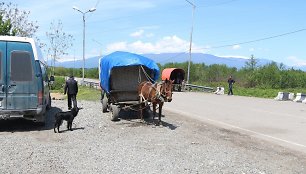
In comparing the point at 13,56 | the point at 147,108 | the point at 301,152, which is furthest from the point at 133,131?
the point at 301,152

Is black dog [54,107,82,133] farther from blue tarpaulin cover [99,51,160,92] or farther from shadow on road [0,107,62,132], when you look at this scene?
blue tarpaulin cover [99,51,160,92]

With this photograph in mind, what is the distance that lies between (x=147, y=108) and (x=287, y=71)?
4845cm

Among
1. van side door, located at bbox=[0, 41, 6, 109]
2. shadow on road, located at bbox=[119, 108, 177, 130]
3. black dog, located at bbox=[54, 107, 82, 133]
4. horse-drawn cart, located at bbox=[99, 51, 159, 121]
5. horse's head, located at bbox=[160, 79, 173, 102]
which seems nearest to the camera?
van side door, located at bbox=[0, 41, 6, 109]

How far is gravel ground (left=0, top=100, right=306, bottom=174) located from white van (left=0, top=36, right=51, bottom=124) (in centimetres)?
80

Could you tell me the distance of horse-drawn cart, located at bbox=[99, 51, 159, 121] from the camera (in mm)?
16094

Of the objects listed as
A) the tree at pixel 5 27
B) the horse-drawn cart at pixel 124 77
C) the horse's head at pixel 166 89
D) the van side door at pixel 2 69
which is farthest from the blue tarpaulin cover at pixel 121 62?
the tree at pixel 5 27

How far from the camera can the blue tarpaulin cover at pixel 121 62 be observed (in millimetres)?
15711

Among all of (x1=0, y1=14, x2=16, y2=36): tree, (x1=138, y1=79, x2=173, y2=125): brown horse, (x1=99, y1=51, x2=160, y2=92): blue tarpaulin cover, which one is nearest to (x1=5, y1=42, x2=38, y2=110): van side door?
(x1=99, y1=51, x2=160, y2=92): blue tarpaulin cover

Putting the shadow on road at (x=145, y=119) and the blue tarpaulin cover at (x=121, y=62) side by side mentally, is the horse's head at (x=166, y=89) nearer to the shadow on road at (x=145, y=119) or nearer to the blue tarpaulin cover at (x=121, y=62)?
the shadow on road at (x=145, y=119)

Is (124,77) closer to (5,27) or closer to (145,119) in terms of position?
(145,119)

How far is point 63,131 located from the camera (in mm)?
12828

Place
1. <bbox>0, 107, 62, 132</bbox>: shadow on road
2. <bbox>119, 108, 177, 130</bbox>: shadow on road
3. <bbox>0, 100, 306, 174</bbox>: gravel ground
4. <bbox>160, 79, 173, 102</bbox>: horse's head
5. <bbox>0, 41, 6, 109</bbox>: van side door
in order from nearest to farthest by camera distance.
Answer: <bbox>0, 100, 306, 174</bbox>: gravel ground
<bbox>0, 41, 6, 109</bbox>: van side door
<bbox>0, 107, 62, 132</bbox>: shadow on road
<bbox>160, 79, 173, 102</bbox>: horse's head
<bbox>119, 108, 177, 130</bbox>: shadow on road

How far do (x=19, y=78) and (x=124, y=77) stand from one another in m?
5.45

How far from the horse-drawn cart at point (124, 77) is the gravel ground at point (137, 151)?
2.29 meters
